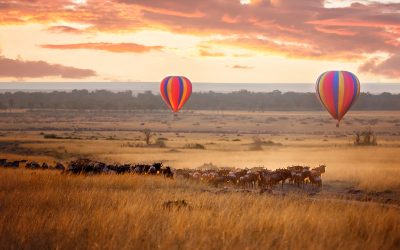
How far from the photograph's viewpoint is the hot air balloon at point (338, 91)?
4903 centimetres

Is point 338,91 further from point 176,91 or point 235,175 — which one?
point 235,175

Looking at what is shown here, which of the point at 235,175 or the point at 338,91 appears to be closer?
the point at 235,175

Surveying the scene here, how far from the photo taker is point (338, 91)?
49.1 metres

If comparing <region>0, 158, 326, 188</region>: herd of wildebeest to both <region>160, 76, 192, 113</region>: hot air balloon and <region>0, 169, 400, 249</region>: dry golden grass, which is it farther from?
<region>160, 76, 192, 113</region>: hot air balloon

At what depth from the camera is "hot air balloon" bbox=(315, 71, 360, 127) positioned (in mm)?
49031

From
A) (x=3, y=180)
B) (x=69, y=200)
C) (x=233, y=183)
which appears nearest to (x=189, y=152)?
(x=233, y=183)

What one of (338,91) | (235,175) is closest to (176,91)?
(338,91)

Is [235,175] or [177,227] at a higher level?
[177,227]

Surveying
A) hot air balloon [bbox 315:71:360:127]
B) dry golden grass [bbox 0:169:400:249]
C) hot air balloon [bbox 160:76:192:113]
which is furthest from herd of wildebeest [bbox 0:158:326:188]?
hot air balloon [bbox 160:76:192:113]

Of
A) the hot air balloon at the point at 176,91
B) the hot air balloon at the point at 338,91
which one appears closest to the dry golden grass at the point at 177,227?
the hot air balloon at the point at 338,91

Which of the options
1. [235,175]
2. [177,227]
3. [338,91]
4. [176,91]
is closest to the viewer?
[177,227]

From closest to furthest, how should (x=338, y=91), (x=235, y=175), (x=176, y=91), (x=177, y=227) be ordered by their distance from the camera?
(x=177, y=227), (x=235, y=175), (x=338, y=91), (x=176, y=91)

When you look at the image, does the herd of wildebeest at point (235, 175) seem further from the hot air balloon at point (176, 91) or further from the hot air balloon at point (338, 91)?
the hot air balloon at point (176, 91)

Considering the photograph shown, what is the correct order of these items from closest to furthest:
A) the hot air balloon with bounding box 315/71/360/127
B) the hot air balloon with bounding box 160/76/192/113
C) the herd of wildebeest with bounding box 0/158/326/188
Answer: the herd of wildebeest with bounding box 0/158/326/188 < the hot air balloon with bounding box 315/71/360/127 < the hot air balloon with bounding box 160/76/192/113
